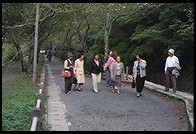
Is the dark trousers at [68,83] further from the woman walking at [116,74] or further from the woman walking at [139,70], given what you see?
the woman walking at [139,70]

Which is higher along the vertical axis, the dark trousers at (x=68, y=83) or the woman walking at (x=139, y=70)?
the woman walking at (x=139, y=70)

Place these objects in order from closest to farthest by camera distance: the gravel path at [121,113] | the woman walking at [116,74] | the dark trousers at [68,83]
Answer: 1. the gravel path at [121,113]
2. the dark trousers at [68,83]
3. the woman walking at [116,74]

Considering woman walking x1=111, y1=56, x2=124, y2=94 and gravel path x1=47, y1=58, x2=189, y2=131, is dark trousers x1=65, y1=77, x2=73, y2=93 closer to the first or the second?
gravel path x1=47, y1=58, x2=189, y2=131

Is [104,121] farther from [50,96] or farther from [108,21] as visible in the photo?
[108,21]

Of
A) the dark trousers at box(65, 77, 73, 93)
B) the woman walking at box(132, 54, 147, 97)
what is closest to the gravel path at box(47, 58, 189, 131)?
the dark trousers at box(65, 77, 73, 93)

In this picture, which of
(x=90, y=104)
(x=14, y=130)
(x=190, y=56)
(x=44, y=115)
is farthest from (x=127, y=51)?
(x=14, y=130)

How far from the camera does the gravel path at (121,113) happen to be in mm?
9195

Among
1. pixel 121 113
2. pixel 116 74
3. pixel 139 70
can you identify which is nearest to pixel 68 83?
pixel 116 74

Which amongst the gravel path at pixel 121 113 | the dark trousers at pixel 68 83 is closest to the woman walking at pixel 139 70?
the gravel path at pixel 121 113

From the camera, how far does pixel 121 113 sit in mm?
10930

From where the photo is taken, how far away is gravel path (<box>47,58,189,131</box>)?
9.20 meters

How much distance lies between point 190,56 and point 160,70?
316 cm

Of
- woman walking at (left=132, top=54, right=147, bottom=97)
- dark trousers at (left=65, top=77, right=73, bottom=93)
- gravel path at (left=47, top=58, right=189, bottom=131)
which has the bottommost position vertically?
gravel path at (left=47, top=58, right=189, bottom=131)

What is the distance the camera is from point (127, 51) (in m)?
24.4
